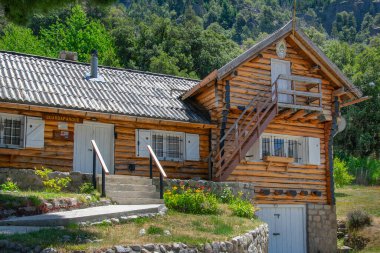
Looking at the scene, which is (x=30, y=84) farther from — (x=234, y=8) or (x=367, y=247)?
(x=234, y=8)

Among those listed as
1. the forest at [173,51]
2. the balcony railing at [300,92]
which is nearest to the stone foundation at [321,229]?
the balcony railing at [300,92]

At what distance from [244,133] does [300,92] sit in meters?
2.69

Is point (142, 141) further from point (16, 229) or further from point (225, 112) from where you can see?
point (16, 229)

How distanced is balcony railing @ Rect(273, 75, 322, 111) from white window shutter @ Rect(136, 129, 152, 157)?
208 inches

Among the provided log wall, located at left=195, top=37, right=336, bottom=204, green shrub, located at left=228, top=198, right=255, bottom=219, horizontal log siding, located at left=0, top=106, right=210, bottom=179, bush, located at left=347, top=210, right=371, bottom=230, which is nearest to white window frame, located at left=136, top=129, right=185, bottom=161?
horizontal log siding, located at left=0, top=106, right=210, bottom=179

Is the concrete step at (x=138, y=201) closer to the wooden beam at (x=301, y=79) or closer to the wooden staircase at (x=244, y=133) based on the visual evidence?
the wooden staircase at (x=244, y=133)

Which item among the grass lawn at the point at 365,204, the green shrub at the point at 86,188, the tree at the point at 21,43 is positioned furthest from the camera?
the tree at the point at 21,43

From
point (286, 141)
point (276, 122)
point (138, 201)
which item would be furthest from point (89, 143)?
point (286, 141)

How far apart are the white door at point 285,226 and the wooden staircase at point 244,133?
261 cm

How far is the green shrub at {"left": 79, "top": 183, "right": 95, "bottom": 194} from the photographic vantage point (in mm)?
15492

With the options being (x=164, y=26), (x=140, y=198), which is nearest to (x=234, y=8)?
(x=164, y=26)

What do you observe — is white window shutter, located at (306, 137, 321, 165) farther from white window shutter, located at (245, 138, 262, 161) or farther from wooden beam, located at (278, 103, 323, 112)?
white window shutter, located at (245, 138, 262, 161)

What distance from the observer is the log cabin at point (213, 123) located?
18078mm

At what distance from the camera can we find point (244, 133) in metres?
20.7
